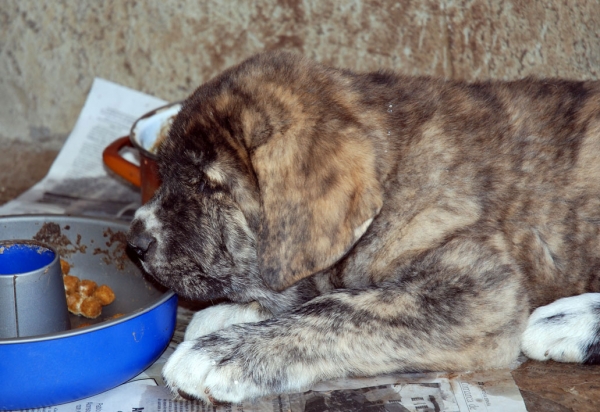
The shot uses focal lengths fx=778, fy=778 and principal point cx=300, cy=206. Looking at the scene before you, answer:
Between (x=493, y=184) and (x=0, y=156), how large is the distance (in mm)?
3067

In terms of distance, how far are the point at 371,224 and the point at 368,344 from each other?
34 centimetres

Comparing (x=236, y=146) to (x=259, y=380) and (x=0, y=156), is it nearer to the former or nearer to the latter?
(x=259, y=380)

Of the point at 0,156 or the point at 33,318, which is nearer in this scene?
the point at 33,318

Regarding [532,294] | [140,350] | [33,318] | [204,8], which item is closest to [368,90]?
[532,294]

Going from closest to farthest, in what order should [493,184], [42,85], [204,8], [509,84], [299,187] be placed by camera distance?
[299,187], [493,184], [509,84], [204,8], [42,85]

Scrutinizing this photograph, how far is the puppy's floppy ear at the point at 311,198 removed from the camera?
2068 mm

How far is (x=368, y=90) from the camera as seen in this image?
2.35m

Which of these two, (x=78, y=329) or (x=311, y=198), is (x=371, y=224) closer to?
(x=311, y=198)

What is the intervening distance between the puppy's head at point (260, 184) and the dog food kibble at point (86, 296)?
40cm

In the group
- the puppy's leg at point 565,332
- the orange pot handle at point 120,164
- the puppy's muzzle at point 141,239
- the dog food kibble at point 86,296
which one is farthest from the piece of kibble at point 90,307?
the puppy's leg at point 565,332

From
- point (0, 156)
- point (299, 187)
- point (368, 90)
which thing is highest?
point (368, 90)

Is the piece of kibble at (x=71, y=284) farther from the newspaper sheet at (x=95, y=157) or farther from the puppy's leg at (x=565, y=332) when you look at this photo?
the puppy's leg at (x=565, y=332)

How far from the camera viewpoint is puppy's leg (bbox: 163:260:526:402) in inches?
84.4

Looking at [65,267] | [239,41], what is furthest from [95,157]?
[65,267]
